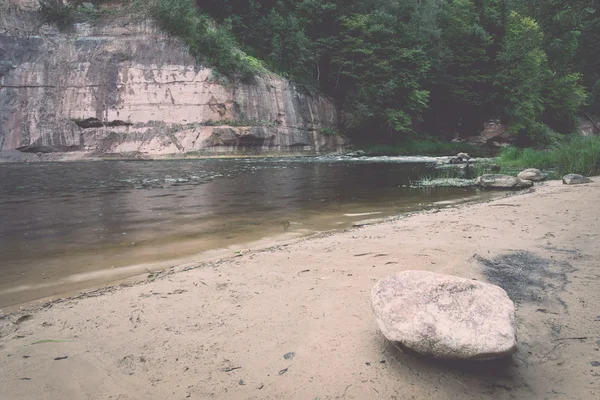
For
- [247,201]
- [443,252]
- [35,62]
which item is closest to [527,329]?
[443,252]

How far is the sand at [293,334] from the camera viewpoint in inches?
75.0

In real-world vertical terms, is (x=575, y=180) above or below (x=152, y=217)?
above

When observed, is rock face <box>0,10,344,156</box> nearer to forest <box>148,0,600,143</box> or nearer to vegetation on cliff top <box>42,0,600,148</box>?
vegetation on cliff top <box>42,0,600,148</box>

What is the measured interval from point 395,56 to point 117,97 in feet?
72.8

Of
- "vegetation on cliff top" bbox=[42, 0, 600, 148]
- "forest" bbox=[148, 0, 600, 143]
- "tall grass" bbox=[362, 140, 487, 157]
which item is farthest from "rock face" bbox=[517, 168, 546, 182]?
"tall grass" bbox=[362, 140, 487, 157]

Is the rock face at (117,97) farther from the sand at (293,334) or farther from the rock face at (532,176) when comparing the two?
the sand at (293,334)

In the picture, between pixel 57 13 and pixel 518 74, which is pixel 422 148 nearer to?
pixel 518 74

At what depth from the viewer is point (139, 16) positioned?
26703 mm

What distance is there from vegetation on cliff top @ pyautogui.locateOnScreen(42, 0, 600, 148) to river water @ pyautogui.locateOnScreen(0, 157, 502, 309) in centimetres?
1768

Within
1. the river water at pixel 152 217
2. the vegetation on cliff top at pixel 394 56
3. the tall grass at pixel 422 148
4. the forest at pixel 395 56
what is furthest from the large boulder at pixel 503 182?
the tall grass at pixel 422 148

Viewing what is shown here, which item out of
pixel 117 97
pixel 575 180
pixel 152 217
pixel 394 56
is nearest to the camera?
pixel 152 217

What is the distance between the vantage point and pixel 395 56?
105 feet

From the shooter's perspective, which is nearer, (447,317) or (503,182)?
(447,317)

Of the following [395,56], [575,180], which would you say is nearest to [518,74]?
[395,56]
